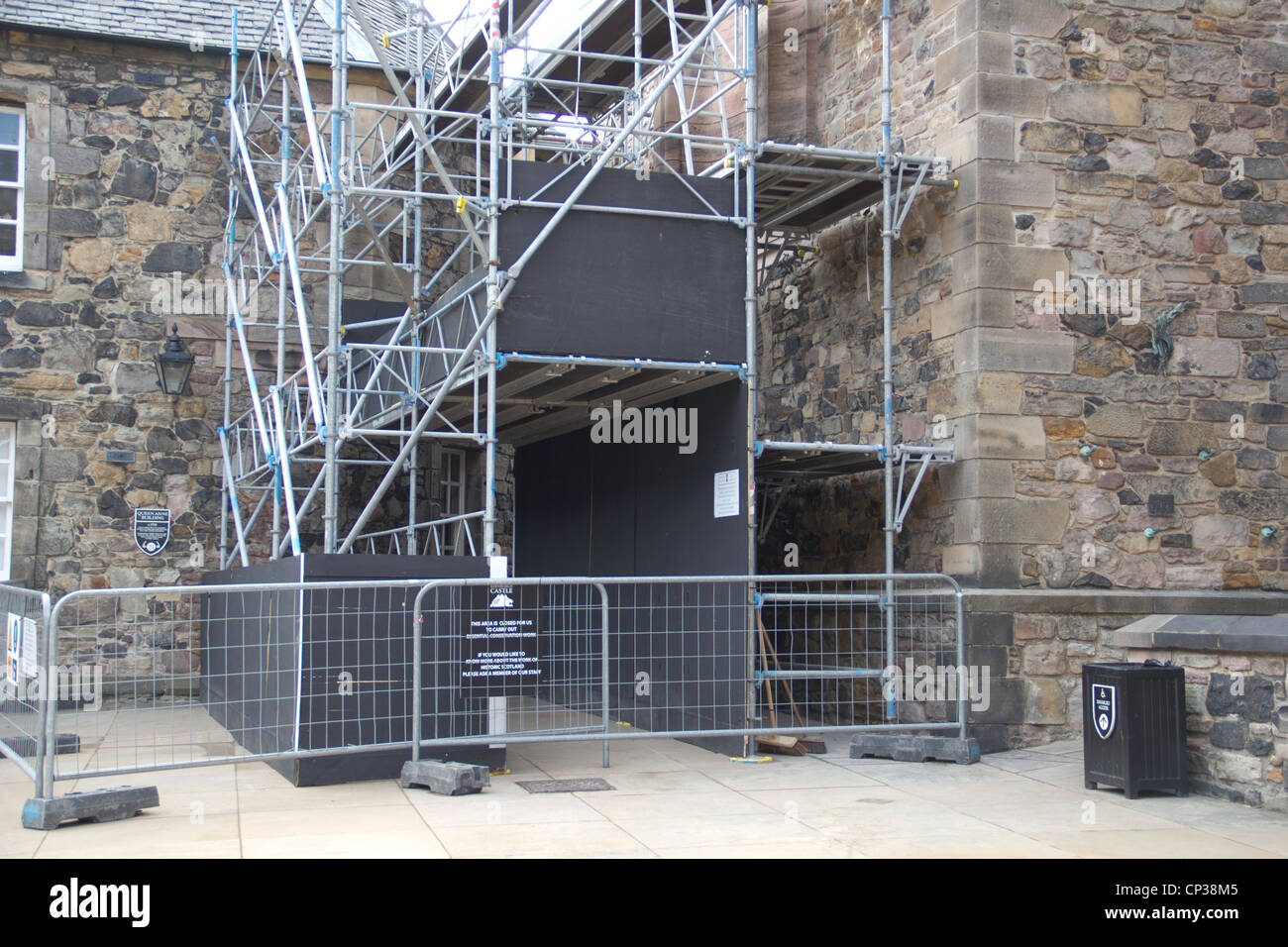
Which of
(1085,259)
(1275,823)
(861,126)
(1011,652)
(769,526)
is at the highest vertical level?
(861,126)

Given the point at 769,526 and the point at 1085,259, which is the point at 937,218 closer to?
the point at 1085,259

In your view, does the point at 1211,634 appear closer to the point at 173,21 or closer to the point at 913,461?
the point at 913,461

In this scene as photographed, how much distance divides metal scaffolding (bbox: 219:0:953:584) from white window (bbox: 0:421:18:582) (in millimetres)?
2029

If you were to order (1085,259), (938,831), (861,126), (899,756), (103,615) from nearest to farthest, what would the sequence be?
(938,831), (899,756), (1085,259), (861,126), (103,615)

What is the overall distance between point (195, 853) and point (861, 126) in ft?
28.5

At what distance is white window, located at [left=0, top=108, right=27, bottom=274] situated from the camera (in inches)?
530

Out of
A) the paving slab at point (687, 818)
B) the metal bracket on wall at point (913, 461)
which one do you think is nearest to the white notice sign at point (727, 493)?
the metal bracket on wall at point (913, 461)

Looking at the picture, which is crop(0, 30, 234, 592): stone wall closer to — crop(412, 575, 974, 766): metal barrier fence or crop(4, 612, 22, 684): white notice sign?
crop(412, 575, 974, 766): metal barrier fence

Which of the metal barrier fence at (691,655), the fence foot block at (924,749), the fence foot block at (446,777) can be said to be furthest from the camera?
the fence foot block at (924,749)

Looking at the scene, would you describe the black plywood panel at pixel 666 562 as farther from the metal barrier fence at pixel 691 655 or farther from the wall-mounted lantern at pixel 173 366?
the wall-mounted lantern at pixel 173 366

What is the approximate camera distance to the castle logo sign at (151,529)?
13.5 meters

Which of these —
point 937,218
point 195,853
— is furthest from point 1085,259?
point 195,853

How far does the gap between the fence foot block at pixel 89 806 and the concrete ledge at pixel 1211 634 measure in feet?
20.3

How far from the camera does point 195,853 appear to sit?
6.44 metres
